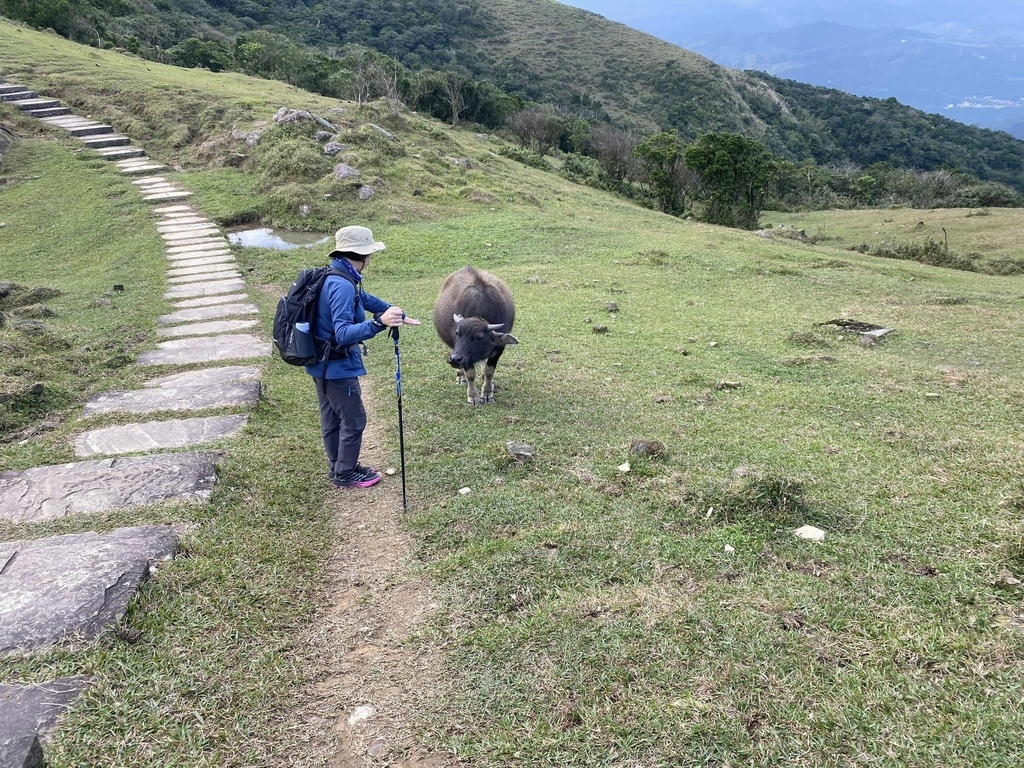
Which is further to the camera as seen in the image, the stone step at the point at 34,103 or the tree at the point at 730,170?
the tree at the point at 730,170

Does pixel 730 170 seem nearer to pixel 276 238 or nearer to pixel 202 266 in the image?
pixel 276 238

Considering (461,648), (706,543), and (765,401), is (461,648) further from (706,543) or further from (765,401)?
(765,401)

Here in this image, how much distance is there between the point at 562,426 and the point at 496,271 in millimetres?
10263

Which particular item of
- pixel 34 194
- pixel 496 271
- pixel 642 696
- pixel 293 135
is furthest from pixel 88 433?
pixel 293 135

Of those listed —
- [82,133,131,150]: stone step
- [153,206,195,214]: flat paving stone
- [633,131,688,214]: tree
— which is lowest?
[153,206,195,214]: flat paving stone

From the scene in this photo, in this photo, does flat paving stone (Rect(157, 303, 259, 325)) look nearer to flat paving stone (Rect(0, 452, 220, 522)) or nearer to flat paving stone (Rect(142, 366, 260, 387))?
flat paving stone (Rect(142, 366, 260, 387))

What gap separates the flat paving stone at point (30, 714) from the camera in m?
2.88

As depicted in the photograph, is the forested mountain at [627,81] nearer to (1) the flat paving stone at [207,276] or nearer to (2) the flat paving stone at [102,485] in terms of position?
(1) the flat paving stone at [207,276]

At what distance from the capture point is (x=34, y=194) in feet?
65.5

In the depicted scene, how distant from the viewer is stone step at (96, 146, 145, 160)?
2348 cm

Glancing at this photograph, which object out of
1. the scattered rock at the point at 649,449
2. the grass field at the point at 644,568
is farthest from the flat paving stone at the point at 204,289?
the scattered rock at the point at 649,449

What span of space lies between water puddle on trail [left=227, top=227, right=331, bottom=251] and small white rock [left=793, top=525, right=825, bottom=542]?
52.1 ft

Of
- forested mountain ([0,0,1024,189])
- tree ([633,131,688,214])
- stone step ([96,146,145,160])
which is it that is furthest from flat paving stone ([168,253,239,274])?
forested mountain ([0,0,1024,189])

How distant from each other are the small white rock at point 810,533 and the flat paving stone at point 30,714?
4.80 m
